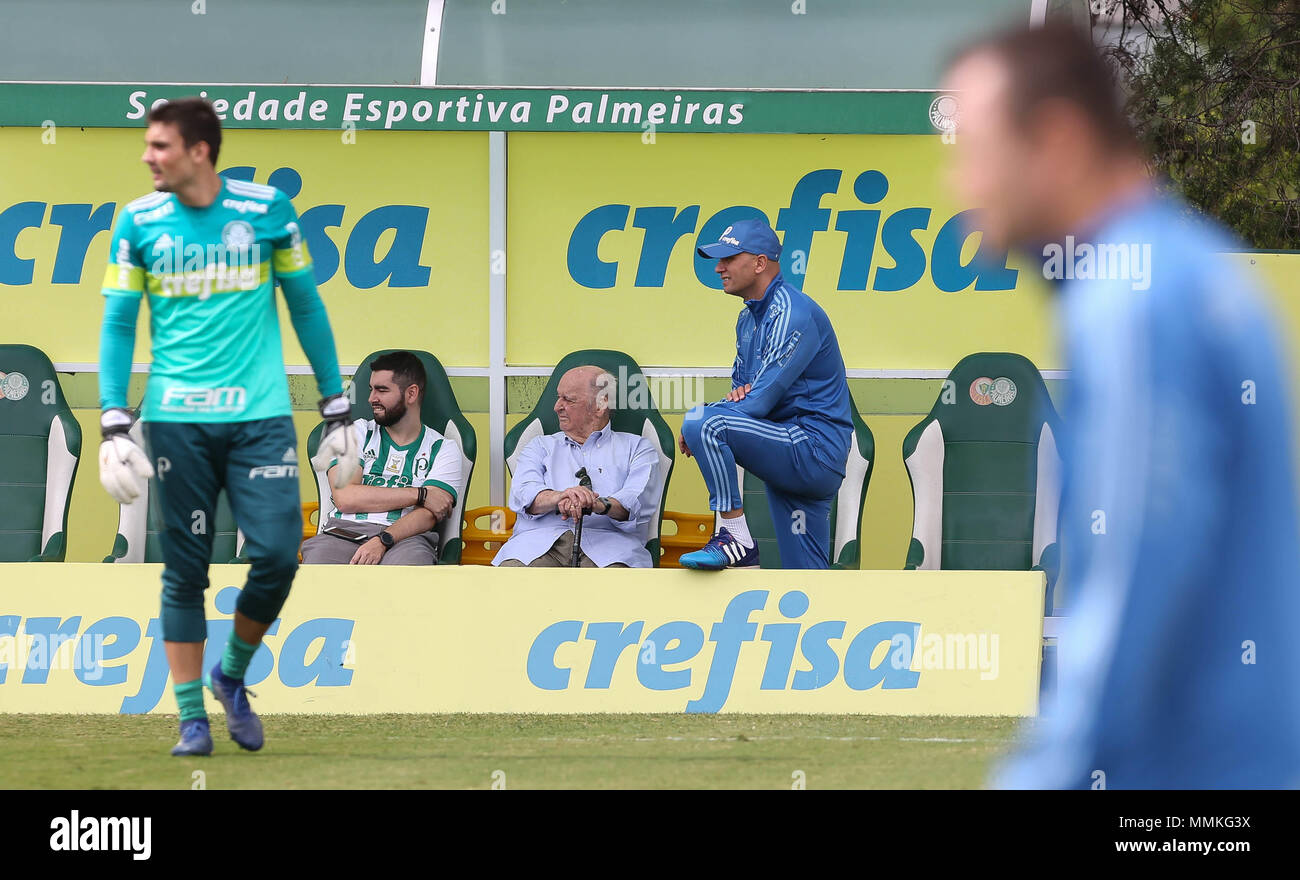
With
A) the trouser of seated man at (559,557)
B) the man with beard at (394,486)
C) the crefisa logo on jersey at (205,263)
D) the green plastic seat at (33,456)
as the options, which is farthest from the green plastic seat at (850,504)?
the crefisa logo on jersey at (205,263)

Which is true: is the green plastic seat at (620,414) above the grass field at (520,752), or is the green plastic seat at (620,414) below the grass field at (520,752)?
above

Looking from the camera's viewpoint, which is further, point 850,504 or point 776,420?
point 850,504

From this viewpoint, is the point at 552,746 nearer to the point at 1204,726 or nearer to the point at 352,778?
the point at 352,778

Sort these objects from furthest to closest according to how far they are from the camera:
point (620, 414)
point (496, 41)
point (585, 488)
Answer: point (496, 41) < point (620, 414) < point (585, 488)

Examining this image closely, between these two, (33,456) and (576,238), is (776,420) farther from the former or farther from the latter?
(33,456)

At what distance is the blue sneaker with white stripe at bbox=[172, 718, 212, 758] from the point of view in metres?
4.35

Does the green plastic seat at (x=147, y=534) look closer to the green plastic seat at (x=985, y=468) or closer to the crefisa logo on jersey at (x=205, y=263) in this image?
the crefisa logo on jersey at (x=205, y=263)

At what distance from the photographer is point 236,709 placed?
174 inches

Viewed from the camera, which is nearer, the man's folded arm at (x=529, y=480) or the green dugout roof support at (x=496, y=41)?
the man's folded arm at (x=529, y=480)

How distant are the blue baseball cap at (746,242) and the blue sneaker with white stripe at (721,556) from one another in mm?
1206

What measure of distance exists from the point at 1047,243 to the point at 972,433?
18.1 feet

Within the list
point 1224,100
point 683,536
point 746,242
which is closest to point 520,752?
point 683,536

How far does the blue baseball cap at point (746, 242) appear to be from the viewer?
6258mm

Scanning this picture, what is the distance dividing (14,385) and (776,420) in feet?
11.7
